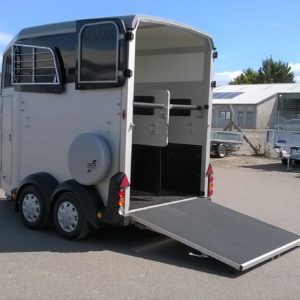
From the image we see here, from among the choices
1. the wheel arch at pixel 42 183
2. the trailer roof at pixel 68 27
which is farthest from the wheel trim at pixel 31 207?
the trailer roof at pixel 68 27

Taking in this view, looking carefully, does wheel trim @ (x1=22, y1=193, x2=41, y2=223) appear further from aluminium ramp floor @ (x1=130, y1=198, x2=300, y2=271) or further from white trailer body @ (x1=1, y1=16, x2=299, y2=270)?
aluminium ramp floor @ (x1=130, y1=198, x2=300, y2=271)

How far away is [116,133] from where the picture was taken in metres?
6.48

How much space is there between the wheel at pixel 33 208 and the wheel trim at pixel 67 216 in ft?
1.44

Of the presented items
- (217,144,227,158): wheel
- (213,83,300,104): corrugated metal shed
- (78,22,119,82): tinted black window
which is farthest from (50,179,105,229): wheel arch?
(213,83,300,104): corrugated metal shed

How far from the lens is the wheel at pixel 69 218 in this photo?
6.72m

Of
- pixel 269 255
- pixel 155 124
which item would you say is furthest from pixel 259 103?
pixel 269 255

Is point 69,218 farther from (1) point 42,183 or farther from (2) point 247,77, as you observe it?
(2) point 247,77

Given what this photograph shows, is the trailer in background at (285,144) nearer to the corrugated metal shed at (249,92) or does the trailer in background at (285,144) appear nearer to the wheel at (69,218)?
the wheel at (69,218)

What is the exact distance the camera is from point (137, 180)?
26.8 feet

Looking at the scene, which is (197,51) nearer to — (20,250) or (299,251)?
(299,251)

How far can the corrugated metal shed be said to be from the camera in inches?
1593

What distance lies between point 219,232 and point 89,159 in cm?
192

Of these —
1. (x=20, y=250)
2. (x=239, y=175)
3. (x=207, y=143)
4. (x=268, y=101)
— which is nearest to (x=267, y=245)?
(x=207, y=143)

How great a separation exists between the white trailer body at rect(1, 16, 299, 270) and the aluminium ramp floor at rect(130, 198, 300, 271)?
2 centimetres
